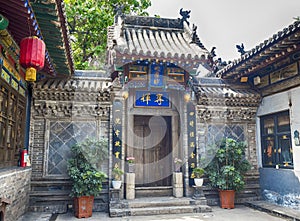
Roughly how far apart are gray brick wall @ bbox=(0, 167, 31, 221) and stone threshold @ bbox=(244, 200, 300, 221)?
16.3 ft

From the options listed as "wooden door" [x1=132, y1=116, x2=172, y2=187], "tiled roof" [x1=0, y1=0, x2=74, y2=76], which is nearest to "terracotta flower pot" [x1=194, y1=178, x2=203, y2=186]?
"wooden door" [x1=132, y1=116, x2=172, y2=187]

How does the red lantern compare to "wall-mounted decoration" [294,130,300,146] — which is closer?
the red lantern

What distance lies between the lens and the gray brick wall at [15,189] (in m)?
4.12

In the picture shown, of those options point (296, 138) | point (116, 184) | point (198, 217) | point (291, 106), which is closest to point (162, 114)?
point (116, 184)

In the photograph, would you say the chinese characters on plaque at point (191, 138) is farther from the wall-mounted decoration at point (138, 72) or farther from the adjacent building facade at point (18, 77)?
the adjacent building facade at point (18, 77)

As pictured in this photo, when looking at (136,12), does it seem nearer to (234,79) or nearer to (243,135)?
(234,79)

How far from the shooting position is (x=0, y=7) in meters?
3.64

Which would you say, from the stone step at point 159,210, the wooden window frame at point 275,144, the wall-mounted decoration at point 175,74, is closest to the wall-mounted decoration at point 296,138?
the wooden window frame at point 275,144

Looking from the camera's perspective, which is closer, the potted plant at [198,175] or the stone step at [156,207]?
the stone step at [156,207]

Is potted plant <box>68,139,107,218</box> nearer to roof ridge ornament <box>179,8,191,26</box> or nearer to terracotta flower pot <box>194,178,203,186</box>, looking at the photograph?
terracotta flower pot <box>194,178,203,186</box>

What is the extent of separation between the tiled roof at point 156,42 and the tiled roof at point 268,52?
929mm

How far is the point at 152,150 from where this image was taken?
758cm

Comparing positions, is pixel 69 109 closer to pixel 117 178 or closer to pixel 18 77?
pixel 18 77

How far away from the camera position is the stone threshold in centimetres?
538
